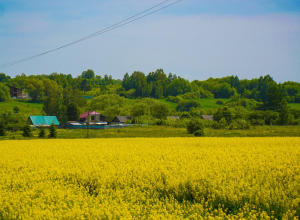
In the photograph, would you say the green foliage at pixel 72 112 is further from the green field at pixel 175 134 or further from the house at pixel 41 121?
the green field at pixel 175 134

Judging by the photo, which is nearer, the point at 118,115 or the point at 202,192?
the point at 202,192

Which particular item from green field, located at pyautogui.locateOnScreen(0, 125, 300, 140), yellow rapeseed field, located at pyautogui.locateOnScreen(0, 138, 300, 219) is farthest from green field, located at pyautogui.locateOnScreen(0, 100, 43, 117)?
yellow rapeseed field, located at pyautogui.locateOnScreen(0, 138, 300, 219)

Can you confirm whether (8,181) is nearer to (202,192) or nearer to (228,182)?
(202,192)

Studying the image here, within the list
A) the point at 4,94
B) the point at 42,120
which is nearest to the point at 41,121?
the point at 42,120

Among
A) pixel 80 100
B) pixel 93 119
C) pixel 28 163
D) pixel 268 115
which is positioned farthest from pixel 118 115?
pixel 28 163

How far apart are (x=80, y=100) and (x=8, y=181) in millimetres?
101383

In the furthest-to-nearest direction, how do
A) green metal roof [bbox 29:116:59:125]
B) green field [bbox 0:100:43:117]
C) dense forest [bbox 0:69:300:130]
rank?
green field [bbox 0:100:43:117] → green metal roof [bbox 29:116:59:125] → dense forest [bbox 0:69:300:130]

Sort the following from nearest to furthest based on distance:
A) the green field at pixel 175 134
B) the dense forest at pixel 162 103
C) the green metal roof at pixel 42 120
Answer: the green field at pixel 175 134 → the dense forest at pixel 162 103 → the green metal roof at pixel 42 120

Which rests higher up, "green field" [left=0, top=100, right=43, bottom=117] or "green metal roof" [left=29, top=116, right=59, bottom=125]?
"green field" [left=0, top=100, right=43, bottom=117]

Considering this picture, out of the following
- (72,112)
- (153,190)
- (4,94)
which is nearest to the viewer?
(153,190)

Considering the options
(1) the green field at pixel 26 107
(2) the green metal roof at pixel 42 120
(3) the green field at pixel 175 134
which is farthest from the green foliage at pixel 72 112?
(3) the green field at pixel 175 134

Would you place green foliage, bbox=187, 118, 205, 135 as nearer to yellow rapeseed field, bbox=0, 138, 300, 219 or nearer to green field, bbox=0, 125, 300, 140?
green field, bbox=0, 125, 300, 140

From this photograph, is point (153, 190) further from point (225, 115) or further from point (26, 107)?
point (26, 107)

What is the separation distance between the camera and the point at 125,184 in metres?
8.73
